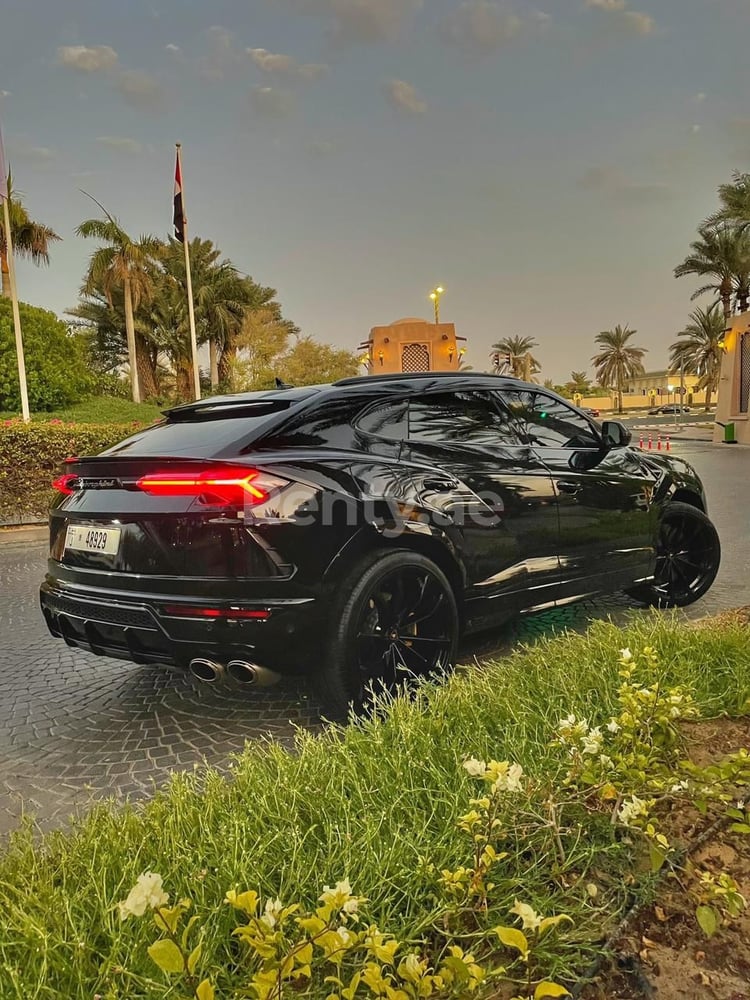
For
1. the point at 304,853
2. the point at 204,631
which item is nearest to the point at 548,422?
the point at 204,631

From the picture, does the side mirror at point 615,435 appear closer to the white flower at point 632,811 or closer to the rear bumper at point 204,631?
the rear bumper at point 204,631

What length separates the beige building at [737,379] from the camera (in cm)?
2595

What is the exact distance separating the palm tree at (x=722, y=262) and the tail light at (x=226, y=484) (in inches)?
1485

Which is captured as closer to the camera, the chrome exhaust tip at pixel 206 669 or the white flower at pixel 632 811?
the white flower at pixel 632 811

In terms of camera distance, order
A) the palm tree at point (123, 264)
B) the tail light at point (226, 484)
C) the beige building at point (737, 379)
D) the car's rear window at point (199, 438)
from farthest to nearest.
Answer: the palm tree at point (123, 264), the beige building at point (737, 379), the car's rear window at point (199, 438), the tail light at point (226, 484)

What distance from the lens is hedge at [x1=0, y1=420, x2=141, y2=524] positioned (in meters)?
10.8

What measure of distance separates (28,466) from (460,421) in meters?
9.36

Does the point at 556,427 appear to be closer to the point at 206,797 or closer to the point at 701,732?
the point at 701,732

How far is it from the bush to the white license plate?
71.9ft

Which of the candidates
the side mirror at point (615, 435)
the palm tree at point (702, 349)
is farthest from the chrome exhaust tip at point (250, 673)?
the palm tree at point (702, 349)

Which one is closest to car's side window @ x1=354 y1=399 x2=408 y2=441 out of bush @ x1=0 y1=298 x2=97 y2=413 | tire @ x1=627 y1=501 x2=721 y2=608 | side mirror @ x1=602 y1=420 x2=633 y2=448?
side mirror @ x1=602 y1=420 x2=633 y2=448

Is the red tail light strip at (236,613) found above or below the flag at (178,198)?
below

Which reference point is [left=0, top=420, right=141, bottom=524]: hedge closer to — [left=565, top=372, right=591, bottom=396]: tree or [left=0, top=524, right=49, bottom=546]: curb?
[left=0, top=524, right=49, bottom=546]: curb

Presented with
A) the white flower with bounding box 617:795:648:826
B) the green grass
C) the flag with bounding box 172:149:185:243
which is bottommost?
the white flower with bounding box 617:795:648:826
